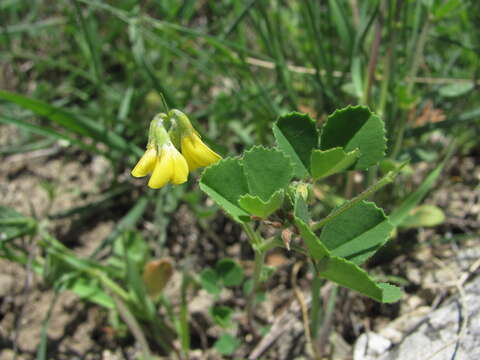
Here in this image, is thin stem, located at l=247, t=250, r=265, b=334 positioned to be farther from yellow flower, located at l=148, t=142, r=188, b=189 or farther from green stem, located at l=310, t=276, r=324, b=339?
yellow flower, located at l=148, t=142, r=188, b=189

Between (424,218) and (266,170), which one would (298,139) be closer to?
(266,170)

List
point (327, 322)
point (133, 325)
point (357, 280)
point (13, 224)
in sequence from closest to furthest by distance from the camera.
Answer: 1. point (357, 280)
2. point (327, 322)
3. point (133, 325)
4. point (13, 224)

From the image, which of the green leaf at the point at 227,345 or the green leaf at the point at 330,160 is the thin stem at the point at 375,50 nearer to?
the green leaf at the point at 330,160

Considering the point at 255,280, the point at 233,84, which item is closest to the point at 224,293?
the point at 255,280

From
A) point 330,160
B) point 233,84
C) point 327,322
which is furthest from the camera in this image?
point 233,84

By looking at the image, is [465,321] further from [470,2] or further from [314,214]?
[470,2]

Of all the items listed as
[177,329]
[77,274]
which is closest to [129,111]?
[77,274]
